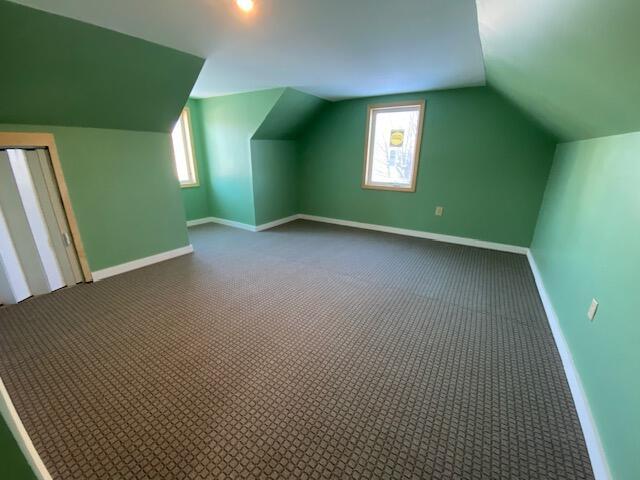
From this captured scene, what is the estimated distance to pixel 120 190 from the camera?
2.77m

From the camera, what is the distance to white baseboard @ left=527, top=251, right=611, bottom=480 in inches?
43.2

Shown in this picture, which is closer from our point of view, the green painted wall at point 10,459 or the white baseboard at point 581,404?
the green painted wall at point 10,459

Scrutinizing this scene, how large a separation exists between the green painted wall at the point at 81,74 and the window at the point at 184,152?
1695 millimetres

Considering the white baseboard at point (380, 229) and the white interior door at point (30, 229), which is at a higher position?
the white interior door at point (30, 229)

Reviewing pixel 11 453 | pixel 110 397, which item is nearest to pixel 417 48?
pixel 11 453

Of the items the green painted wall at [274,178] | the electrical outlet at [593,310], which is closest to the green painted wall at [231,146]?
the green painted wall at [274,178]

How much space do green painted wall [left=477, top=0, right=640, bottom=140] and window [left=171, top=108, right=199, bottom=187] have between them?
408cm

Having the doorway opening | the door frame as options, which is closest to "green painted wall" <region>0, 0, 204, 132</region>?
the door frame

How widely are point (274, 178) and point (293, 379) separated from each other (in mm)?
3557

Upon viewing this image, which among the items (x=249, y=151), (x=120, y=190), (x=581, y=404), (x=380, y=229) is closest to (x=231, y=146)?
(x=249, y=151)

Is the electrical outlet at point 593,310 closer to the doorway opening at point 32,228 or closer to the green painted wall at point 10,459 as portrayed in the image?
the green painted wall at point 10,459

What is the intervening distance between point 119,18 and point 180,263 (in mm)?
2249

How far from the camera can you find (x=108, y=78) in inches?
83.4

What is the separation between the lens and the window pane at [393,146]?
12.7 ft
